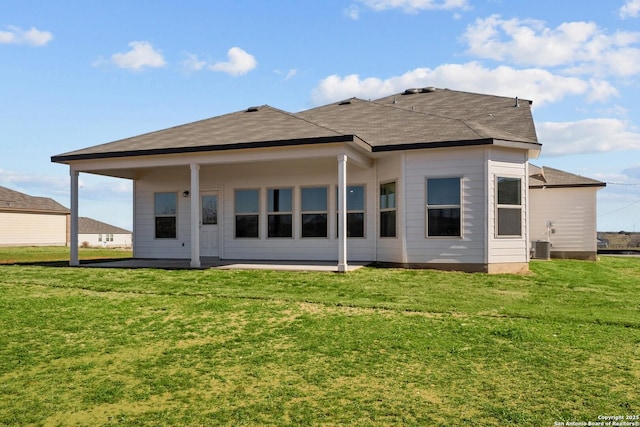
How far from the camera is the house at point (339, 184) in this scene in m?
12.5

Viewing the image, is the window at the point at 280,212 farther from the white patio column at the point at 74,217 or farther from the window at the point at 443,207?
the white patio column at the point at 74,217

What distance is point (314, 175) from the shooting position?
14883 mm

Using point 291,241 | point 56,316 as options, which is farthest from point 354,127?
point 56,316

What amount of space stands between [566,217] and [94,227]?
55.7 metres

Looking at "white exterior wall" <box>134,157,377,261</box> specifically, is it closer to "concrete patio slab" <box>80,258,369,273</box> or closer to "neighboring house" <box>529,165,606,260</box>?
"concrete patio slab" <box>80,258,369,273</box>

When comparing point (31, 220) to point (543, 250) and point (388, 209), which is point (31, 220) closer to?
point (388, 209)

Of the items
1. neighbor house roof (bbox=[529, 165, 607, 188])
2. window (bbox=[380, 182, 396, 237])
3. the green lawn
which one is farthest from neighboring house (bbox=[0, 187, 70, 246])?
neighbor house roof (bbox=[529, 165, 607, 188])

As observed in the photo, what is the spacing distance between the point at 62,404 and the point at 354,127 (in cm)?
1204

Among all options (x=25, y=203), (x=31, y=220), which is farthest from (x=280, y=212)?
(x=25, y=203)

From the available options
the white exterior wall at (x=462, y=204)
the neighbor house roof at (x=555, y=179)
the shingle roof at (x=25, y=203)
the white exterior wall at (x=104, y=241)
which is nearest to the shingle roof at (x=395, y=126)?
the white exterior wall at (x=462, y=204)

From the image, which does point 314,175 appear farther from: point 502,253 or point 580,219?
point 580,219

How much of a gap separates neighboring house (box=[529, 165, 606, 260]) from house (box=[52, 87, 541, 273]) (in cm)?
330

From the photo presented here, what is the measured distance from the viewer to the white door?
16172 mm

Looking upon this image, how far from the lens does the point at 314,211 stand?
14969mm
